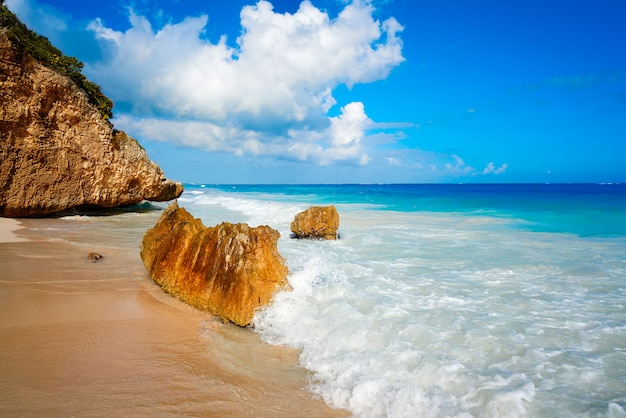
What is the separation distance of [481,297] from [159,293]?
5367 millimetres

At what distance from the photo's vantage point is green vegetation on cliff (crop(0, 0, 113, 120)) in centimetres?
1400

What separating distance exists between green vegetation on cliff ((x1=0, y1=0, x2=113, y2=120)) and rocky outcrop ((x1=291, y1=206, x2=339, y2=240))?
1191cm

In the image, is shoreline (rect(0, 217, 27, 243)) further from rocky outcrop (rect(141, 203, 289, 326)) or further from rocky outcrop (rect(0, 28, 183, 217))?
→ rocky outcrop (rect(141, 203, 289, 326))

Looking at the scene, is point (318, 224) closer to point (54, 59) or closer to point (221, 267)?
point (221, 267)

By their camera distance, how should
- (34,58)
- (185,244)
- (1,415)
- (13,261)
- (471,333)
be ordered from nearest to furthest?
(1,415) → (471,333) → (185,244) → (13,261) → (34,58)

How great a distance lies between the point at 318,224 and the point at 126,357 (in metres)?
8.16

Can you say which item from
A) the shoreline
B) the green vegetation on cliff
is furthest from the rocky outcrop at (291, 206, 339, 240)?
the green vegetation on cliff

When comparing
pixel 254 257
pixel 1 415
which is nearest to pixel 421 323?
pixel 254 257

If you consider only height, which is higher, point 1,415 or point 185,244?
point 185,244

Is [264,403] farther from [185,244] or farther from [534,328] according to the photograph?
[534,328]

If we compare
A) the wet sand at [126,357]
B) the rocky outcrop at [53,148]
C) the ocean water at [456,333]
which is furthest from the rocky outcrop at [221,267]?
the rocky outcrop at [53,148]

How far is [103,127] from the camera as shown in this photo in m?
15.8

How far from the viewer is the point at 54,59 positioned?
15703mm

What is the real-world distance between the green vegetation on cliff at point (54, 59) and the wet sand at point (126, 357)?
499 inches
